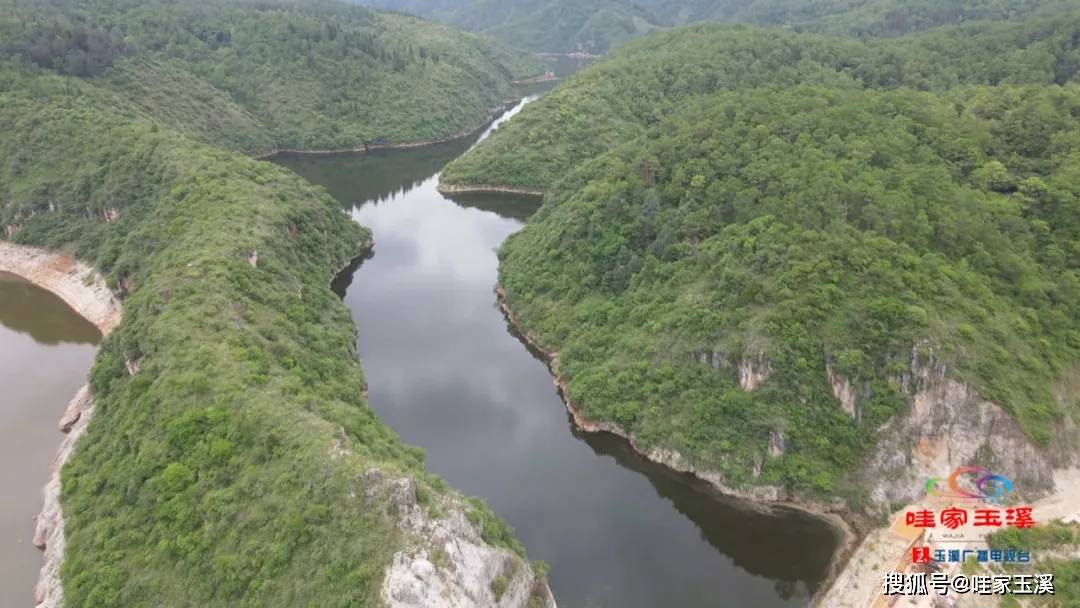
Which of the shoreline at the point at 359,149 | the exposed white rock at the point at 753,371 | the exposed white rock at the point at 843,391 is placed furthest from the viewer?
the shoreline at the point at 359,149

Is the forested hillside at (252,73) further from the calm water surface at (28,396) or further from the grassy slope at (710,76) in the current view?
the calm water surface at (28,396)

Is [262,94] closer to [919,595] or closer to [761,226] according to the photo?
[761,226]

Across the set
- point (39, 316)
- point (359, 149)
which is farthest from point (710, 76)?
point (39, 316)

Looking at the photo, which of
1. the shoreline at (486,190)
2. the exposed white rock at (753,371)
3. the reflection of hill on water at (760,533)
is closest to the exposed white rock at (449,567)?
the reflection of hill on water at (760,533)

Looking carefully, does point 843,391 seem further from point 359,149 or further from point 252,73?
point 252,73

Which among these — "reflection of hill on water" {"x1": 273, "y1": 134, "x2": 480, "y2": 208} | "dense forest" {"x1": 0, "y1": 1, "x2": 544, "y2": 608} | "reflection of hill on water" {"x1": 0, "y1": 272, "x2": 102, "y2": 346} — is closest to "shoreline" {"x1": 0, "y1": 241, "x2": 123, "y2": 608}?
→ "reflection of hill on water" {"x1": 0, "y1": 272, "x2": 102, "y2": 346}

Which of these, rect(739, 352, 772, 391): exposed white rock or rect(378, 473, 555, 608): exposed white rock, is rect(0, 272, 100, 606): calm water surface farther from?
rect(739, 352, 772, 391): exposed white rock
